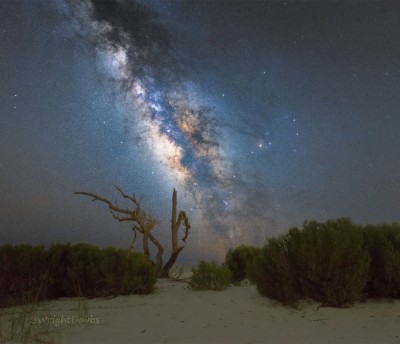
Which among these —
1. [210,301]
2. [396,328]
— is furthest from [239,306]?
[396,328]

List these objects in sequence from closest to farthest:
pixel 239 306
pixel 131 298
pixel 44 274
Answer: pixel 239 306
pixel 131 298
pixel 44 274

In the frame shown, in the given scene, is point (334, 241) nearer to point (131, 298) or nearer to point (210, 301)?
point (210, 301)

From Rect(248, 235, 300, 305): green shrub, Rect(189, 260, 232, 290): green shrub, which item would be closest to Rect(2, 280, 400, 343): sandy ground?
Rect(248, 235, 300, 305): green shrub

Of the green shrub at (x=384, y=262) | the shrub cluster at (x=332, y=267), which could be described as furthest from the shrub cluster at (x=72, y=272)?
the green shrub at (x=384, y=262)

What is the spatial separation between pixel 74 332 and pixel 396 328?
5.55 m

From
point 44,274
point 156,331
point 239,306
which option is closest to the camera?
point 156,331

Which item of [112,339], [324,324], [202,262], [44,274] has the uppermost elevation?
[202,262]

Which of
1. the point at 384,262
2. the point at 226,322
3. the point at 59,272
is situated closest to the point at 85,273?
the point at 59,272

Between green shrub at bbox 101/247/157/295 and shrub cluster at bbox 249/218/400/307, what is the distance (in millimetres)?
3314

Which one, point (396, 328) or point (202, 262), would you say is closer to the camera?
point (396, 328)

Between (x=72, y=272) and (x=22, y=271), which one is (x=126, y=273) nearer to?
(x=72, y=272)

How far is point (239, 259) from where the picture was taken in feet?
51.0

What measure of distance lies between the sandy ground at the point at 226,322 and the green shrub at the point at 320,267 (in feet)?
1.02

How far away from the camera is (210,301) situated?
822 centimetres
